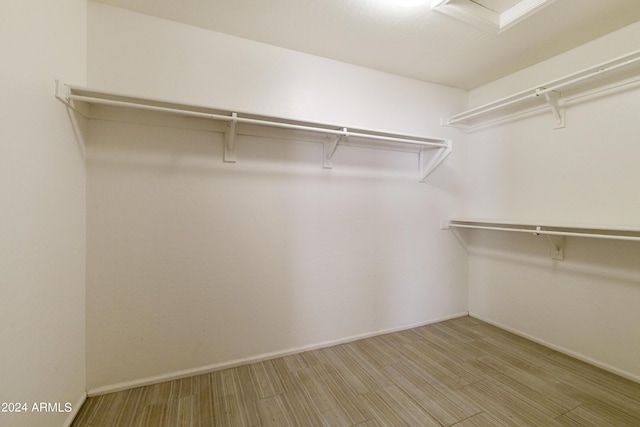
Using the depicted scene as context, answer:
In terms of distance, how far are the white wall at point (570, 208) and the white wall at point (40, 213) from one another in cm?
328

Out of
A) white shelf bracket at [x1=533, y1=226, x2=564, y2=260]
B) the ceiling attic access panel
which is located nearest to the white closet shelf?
white shelf bracket at [x1=533, y1=226, x2=564, y2=260]

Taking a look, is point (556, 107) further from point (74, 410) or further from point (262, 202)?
point (74, 410)

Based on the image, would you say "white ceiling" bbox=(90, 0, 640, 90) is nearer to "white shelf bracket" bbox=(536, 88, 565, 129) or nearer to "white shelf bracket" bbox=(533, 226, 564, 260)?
"white shelf bracket" bbox=(536, 88, 565, 129)

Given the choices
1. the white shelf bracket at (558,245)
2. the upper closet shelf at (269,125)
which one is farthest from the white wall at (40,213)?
the white shelf bracket at (558,245)

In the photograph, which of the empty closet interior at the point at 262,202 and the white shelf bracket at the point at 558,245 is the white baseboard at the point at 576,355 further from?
the white shelf bracket at the point at 558,245

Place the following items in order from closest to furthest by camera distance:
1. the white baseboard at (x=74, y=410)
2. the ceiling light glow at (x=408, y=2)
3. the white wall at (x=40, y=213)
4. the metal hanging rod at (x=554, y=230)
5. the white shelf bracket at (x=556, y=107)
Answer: the white wall at (x=40, y=213)
the white baseboard at (x=74, y=410)
the ceiling light glow at (x=408, y=2)
the metal hanging rod at (x=554, y=230)
the white shelf bracket at (x=556, y=107)

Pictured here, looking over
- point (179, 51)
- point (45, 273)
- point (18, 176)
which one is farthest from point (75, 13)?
point (45, 273)

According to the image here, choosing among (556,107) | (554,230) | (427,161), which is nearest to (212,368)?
(427,161)

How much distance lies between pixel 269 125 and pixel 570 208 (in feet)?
7.91

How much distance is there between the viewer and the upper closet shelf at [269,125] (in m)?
1.34

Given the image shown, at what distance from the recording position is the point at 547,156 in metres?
2.15

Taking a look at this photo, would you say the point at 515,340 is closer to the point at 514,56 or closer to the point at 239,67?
the point at 514,56

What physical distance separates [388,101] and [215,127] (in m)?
1.56

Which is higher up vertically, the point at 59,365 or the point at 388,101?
the point at 388,101
